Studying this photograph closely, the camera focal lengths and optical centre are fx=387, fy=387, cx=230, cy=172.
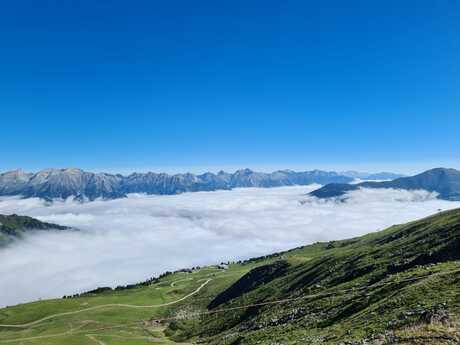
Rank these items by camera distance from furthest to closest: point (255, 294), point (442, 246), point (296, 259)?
point (296, 259) → point (255, 294) → point (442, 246)

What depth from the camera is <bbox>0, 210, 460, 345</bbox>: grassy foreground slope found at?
41938 mm

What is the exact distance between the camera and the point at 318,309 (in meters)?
69.9

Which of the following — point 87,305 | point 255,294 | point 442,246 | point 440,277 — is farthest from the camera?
point 87,305

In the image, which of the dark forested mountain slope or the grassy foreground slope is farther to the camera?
the grassy foreground slope

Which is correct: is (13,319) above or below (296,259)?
below

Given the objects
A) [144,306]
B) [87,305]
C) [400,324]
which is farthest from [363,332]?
[87,305]

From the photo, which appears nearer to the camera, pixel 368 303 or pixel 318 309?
pixel 368 303

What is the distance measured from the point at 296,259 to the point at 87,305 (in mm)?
109092

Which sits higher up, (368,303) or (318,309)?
(368,303)

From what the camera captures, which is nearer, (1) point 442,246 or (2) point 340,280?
(1) point 442,246

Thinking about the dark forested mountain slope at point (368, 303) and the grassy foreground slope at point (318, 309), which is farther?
the grassy foreground slope at point (318, 309)

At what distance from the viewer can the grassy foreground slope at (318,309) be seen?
41.9 meters

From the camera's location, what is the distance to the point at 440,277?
5512 centimetres

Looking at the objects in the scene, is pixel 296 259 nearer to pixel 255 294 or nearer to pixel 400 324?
pixel 255 294
